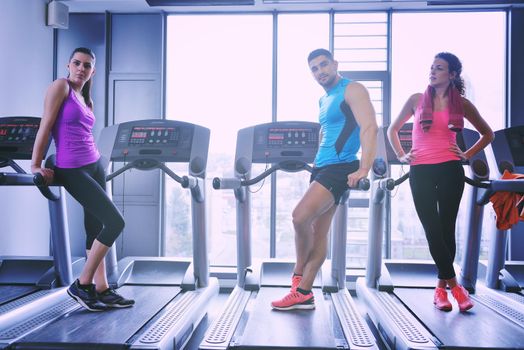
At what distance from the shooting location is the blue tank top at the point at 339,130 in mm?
2449

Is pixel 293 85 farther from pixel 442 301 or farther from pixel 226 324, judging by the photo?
pixel 226 324

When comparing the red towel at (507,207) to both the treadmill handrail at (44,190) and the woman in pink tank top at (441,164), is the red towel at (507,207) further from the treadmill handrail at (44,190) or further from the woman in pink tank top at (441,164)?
the treadmill handrail at (44,190)

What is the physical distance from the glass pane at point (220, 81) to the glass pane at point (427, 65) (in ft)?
4.66

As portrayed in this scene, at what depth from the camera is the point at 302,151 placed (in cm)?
304

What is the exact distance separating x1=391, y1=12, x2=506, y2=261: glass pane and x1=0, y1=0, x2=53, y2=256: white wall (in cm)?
378

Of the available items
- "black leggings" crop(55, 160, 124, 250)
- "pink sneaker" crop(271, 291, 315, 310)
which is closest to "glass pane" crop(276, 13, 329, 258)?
"pink sneaker" crop(271, 291, 315, 310)

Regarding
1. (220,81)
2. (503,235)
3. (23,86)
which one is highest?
(220,81)

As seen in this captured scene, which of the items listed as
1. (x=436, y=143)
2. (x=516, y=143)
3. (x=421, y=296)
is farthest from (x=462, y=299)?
(x=516, y=143)

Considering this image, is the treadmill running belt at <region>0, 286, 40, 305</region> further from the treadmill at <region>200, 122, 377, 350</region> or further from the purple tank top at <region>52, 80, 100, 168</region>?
the treadmill at <region>200, 122, 377, 350</region>

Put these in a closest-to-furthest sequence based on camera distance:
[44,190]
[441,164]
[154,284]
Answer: [441,164]
[44,190]
[154,284]

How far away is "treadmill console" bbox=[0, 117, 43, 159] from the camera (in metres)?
3.15

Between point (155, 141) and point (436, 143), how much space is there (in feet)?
6.63

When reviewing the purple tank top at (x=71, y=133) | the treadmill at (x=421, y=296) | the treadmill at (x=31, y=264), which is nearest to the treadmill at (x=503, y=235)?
the treadmill at (x=421, y=296)

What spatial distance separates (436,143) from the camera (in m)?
2.60
